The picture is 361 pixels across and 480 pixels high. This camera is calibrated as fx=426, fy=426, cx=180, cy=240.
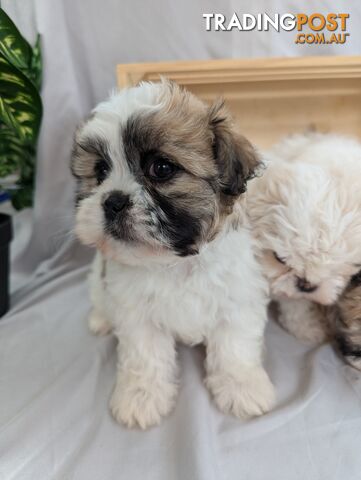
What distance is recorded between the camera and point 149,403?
4.64ft

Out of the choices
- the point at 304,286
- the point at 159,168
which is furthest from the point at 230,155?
the point at 304,286

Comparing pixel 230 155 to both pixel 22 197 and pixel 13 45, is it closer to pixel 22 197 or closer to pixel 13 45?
pixel 13 45

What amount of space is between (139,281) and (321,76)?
120cm

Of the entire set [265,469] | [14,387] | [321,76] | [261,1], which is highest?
[261,1]

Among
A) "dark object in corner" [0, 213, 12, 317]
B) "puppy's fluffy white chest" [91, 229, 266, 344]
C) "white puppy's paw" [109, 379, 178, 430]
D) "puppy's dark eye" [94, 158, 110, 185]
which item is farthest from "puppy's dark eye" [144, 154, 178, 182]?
"dark object in corner" [0, 213, 12, 317]

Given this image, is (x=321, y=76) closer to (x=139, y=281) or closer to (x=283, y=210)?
(x=283, y=210)

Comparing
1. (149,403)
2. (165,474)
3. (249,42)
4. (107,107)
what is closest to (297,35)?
(249,42)

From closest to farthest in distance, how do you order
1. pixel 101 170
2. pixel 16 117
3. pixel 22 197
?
pixel 101 170
pixel 16 117
pixel 22 197

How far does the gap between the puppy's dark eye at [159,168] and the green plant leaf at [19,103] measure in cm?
87

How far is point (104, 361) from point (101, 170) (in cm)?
83

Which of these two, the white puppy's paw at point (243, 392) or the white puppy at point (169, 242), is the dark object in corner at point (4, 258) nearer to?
the white puppy at point (169, 242)

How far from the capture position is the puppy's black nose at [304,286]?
1361 mm

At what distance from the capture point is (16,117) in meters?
1.79

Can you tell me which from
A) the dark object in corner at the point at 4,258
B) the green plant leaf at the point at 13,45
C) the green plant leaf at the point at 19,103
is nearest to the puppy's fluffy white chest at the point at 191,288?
the dark object in corner at the point at 4,258
